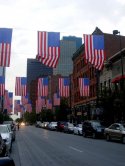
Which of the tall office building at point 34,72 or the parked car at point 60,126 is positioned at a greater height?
the tall office building at point 34,72

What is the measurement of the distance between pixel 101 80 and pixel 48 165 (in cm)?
5013

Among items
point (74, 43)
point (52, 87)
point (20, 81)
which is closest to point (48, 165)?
point (20, 81)

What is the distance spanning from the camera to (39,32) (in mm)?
29562

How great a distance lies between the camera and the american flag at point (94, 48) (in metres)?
32.1

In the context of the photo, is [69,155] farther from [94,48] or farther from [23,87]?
[23,87]

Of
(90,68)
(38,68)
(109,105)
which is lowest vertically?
(109,105)

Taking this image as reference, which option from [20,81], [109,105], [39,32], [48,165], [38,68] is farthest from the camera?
[38,68]

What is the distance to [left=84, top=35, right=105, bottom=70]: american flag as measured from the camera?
32.1 metres

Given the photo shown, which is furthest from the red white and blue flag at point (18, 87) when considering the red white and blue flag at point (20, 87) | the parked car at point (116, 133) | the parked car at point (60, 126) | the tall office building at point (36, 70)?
the tall office building at point (36, 70)

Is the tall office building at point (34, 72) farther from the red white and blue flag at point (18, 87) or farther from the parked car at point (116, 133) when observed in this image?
the parked car at point (116, 133)

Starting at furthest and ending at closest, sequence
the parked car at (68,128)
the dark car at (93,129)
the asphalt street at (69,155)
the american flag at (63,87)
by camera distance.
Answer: the parked car at (68,128) < the american flag at (63,87) < the dark car at (93,129) < the asphalt street at (69,155)

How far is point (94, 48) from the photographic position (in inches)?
1292

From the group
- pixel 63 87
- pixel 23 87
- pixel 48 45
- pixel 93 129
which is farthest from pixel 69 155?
pixel 63 87

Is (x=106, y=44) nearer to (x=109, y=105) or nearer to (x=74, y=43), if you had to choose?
(x=74, y=43)
